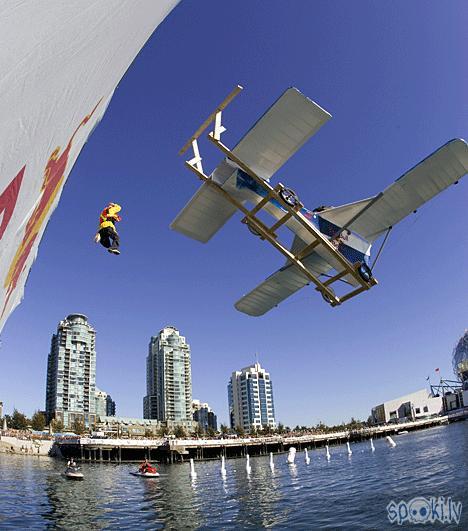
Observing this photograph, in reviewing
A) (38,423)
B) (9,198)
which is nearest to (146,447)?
(38,423)

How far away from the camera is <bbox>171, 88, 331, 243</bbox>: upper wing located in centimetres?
1187

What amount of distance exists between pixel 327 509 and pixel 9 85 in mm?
22206

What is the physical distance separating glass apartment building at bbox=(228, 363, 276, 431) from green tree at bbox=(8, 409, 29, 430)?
10167cm

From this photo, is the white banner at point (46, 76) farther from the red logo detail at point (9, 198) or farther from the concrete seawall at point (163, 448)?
the concrete seawall at point (163, 448)

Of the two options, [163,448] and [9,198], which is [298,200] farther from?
[163,448]

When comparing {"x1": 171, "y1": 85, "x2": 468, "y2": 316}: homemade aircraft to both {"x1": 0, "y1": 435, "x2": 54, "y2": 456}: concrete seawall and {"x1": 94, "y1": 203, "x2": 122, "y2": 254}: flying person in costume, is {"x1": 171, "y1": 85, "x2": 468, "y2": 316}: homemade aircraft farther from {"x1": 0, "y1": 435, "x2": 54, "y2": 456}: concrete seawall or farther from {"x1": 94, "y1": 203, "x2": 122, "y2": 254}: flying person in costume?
{"x1": 0, "y1": 435, "x2": 54, "y2": 456}: concrete seawall

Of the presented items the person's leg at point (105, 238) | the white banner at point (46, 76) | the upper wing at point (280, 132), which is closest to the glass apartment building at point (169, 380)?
the upper wing at point (280, 132)

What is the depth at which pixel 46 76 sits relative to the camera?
212 centimetres

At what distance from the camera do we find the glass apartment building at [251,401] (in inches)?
7407

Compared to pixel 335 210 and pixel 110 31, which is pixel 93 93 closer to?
pixel 110 31

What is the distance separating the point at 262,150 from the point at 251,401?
187 m

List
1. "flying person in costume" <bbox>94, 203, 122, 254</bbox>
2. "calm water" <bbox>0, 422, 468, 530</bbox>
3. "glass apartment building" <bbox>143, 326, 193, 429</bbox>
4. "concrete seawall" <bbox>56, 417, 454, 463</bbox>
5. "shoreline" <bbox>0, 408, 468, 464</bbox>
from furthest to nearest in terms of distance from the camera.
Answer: "glass apartment building" <bbox>143, 326, 193, 429</bbox>
"shoreline" <bbox>0, 408, 468, 464</bbox>
"concrete seawall" <bbox>56, 417, 454, 463</bbox>
"calm water" <bbox>0, 422, 468, 530</bbox>
"flying person in costume" <bbox>94, 203, 122, 254</bbox>

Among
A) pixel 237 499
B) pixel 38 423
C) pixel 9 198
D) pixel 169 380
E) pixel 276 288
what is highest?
pixel 169 380

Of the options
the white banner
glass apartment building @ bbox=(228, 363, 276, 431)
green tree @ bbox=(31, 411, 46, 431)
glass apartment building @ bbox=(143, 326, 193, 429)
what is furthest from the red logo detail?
glass apartment building @ bbox=(228, 363, 276, 431)
